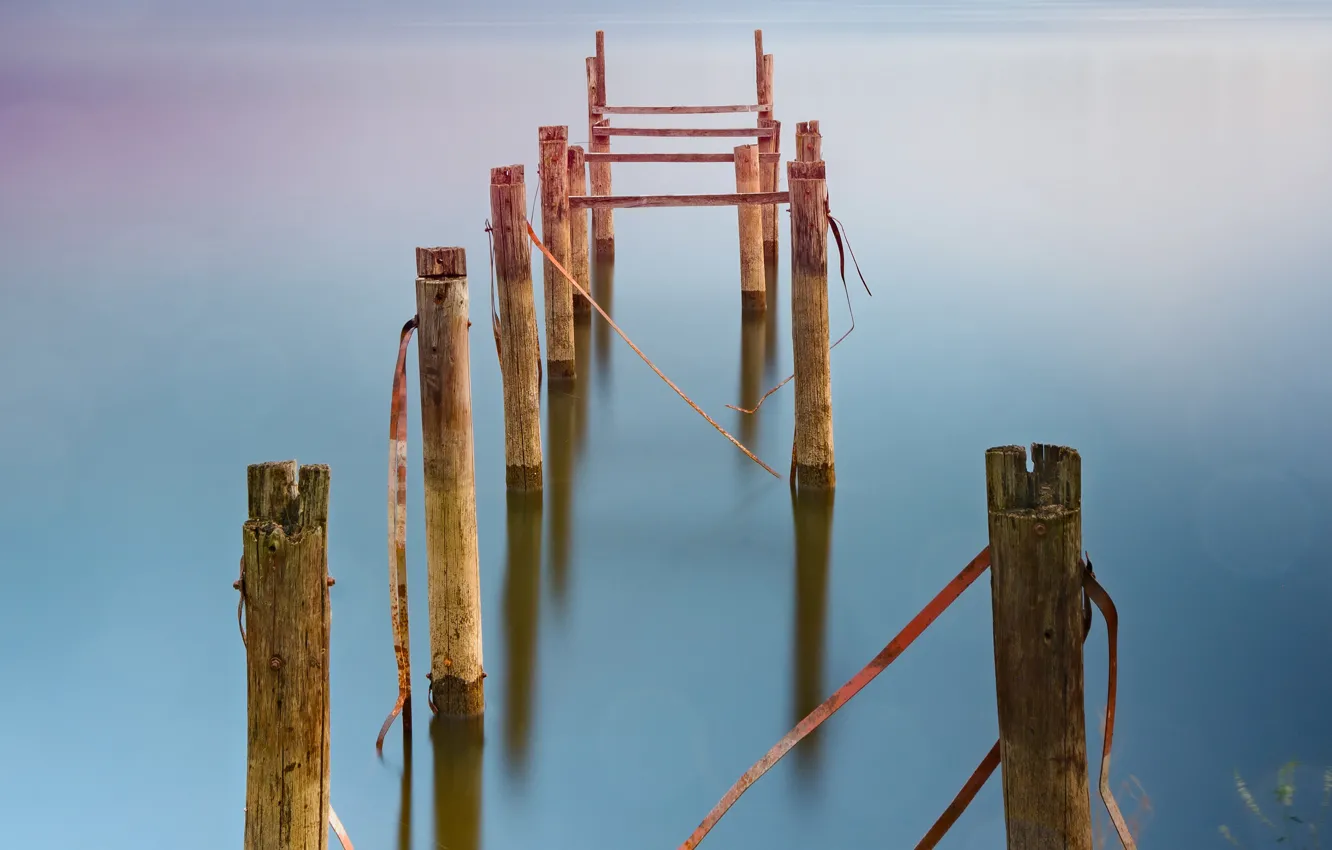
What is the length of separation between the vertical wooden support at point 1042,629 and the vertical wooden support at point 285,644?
5.05ft

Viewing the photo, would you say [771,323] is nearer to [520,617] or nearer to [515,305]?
[515,305]

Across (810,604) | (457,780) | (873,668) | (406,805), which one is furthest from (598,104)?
(873,668)

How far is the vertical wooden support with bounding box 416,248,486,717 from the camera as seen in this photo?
470cm

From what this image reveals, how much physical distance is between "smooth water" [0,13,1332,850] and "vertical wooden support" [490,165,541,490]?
67 cm

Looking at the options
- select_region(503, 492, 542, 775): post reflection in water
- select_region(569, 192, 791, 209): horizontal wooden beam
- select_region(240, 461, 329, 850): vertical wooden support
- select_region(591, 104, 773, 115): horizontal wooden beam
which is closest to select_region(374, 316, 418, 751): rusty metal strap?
select_region(503, 492, 542, 775): post reflection in water

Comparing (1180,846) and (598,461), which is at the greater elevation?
(598,461)

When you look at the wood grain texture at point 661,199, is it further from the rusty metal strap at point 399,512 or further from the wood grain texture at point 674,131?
the wood grain texture at point 674,131

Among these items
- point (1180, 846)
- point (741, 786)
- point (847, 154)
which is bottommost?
point (1180, 846)

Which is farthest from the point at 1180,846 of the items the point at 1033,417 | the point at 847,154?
the point at 847,154

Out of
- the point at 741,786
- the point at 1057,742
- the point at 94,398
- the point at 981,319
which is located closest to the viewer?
the point at 1057,742

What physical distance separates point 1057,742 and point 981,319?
978 cm

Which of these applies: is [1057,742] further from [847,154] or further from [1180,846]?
[847,154]

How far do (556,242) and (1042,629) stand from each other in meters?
6.09

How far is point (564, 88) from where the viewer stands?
3081 cm
